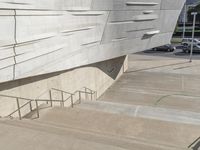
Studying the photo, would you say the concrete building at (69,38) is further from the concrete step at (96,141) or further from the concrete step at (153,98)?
the concrete step at (96,141)

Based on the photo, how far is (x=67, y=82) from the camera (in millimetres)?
15070

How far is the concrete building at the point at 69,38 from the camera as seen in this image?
1003 centimetres

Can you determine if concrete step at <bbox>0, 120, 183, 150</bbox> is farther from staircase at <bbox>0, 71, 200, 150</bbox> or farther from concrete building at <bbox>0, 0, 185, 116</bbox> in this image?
concrete building at <bbox>0, 0, 185, 116</bbox>

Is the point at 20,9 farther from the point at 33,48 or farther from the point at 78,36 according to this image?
the point at 78,36

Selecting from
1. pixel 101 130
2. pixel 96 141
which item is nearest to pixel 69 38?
pixel 101 130

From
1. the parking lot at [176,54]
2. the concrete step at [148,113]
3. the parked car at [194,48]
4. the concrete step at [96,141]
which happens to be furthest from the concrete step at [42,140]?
the parked car at [194,48]

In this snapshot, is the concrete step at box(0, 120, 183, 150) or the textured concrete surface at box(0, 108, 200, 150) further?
the textured concrete surface at box(0, 108, 200, 150)

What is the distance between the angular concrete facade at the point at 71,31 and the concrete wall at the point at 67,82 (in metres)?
0.63

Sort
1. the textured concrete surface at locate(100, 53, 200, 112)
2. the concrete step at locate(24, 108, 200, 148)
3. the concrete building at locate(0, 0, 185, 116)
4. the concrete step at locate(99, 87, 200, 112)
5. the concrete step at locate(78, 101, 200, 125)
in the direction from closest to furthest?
the concrete step at locate(24, 108, 200, 148), the concrete building at locate(0, 0, 185, 116), the concrete step at locate(78, 101, 200, 125), the concrete step at locate(99, 87, 200, 112), the textured concrete surface at locate(100, 53, 200, 112)

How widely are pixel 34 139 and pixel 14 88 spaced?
5.11m

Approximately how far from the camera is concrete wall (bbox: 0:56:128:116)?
10570mm

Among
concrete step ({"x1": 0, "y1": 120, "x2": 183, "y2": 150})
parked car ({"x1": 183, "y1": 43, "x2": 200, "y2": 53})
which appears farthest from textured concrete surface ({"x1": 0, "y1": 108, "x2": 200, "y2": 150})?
parked car ({"x1": 183, "y1": 43, "x2": 200, "y2": 53})

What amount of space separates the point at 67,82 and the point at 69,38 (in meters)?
2.96

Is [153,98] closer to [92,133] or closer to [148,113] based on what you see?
[148,113]
